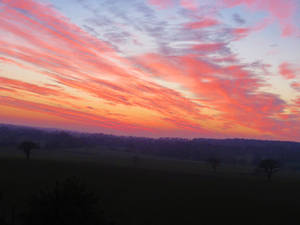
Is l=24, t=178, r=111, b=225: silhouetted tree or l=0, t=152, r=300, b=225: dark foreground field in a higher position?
l=24, t=178, r=111, b=225: silhouetted tree

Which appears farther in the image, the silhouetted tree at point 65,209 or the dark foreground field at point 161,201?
the dark foreground field at point 161,201

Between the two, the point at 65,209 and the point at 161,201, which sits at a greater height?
the point at 65,209

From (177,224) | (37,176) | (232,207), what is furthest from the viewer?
(37,176)

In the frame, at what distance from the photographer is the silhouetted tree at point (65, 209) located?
44.9 ft

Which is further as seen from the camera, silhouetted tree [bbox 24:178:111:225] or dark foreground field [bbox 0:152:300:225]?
dark foreground field [bbox 0:152:300:225]

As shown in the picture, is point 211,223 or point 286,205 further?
point 286,205

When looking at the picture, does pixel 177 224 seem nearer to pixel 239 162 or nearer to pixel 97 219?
pixel 97 219

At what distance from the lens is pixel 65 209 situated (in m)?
13.8

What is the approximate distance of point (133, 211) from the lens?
33.3m

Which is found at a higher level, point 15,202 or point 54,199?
point 54,199

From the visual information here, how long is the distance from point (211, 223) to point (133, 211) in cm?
1031

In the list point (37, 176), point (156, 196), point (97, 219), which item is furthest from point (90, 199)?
point (37, 176)

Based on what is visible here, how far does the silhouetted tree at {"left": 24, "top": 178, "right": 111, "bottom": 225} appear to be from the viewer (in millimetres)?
13695

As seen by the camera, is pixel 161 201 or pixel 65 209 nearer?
pixel 65 209
